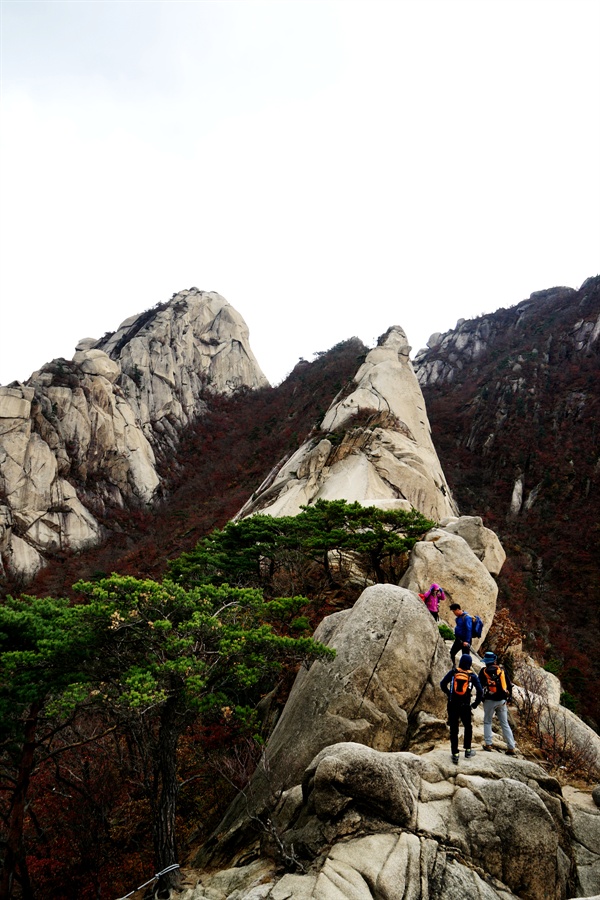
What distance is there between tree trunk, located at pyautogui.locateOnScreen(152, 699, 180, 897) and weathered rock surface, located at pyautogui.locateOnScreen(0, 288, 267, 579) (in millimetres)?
35950

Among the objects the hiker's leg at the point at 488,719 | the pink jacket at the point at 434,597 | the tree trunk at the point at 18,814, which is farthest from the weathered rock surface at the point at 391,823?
the pink jacket at the point at 434,597

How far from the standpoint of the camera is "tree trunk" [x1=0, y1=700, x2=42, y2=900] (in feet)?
29.6

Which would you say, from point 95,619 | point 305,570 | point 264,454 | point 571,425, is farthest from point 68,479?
point 571,425

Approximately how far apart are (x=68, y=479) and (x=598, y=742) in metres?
45.8

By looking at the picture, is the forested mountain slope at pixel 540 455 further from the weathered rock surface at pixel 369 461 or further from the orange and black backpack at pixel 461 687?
the orange and black backpack at pixel 461 687

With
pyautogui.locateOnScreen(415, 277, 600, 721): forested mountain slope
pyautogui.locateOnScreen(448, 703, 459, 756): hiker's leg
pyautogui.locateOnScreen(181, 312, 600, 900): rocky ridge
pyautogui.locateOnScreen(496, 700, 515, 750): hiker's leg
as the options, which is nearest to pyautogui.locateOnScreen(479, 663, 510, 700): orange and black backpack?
pyautogui.locateOnScreen(496, 700, 515, 750): hiker's leg

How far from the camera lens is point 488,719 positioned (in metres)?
8.34

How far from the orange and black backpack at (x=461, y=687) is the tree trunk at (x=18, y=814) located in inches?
324

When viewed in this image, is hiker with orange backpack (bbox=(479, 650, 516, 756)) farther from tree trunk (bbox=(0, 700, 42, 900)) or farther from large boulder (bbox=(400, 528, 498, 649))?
tree trunk (bbox=(0, 700, 42, 900))

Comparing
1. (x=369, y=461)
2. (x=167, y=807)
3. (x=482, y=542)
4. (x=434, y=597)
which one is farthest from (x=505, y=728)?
(x=369, y=461)

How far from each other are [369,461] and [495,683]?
75.6ft

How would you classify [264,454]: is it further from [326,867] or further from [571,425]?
[326,867]

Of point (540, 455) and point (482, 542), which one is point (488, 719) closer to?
point (482, 542)

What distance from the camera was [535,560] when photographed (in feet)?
137
